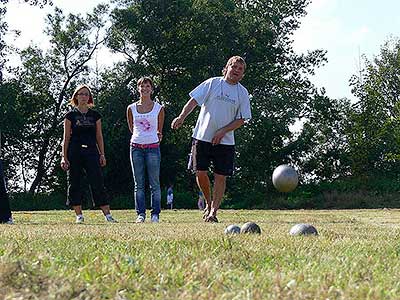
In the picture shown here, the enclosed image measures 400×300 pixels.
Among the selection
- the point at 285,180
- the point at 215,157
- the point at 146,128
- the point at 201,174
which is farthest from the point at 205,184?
the point at 285,180

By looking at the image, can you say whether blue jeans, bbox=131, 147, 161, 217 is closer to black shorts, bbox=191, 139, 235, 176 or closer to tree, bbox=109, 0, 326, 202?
black shorts, bbox=191, 139, 235, 176

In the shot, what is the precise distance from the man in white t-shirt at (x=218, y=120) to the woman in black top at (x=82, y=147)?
3.32 feet

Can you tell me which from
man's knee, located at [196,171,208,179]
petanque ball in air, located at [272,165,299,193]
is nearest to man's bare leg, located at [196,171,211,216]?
man's knee, located at [196,171,208,179]

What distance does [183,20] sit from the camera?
3578 centimetres

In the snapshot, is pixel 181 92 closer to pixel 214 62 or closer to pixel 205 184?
pixel 214 62

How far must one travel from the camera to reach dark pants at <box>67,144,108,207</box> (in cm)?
878

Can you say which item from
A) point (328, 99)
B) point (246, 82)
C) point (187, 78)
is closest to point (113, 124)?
point (187, 78)

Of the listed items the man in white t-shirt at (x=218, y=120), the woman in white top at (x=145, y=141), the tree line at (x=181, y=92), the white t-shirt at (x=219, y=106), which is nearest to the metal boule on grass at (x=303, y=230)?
the man in white t-shirt at (x=218, y=120)

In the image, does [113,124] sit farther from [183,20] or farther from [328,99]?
[328,99]

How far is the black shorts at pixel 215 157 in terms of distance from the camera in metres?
8.50

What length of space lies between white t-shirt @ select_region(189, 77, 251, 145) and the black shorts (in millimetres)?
74

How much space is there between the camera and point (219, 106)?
27.7 feet

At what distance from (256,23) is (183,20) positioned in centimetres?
350

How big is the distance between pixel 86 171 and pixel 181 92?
87.2 feet
